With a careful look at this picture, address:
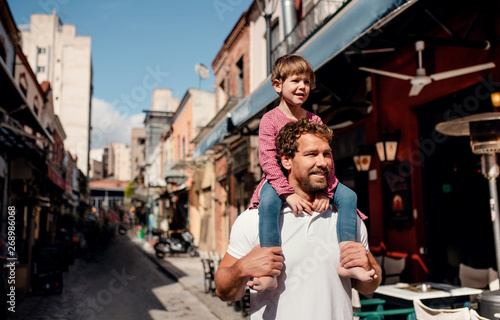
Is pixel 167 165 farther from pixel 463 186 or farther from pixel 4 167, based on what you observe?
pixel 463 186

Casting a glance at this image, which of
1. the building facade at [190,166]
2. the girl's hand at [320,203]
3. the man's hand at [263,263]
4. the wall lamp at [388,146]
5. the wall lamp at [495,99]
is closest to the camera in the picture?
the man's hand at [263,263]

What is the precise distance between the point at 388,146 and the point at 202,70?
20.1 metres

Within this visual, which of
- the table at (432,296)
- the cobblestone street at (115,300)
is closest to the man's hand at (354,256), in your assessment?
the table at (432,296)

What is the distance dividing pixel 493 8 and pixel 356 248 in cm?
572

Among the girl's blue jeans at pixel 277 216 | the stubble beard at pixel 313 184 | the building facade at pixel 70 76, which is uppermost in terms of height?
the building facade at pixel 70 76

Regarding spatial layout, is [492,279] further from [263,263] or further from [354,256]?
[263,263]

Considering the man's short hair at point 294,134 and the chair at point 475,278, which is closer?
the man's short hair at point 294,134

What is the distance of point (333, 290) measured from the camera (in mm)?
1987

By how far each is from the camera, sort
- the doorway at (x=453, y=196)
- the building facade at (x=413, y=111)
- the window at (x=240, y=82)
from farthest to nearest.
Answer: the window at (x=240, y=82) < the doorway at (x=453, y=196) < the building facade at (x=413, y=111)

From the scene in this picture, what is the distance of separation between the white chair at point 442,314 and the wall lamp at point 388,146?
14.8 feet

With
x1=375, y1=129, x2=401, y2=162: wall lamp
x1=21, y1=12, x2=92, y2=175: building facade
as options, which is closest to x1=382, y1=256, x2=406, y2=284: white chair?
x1=375, y1=129, x2=401, y2=162: wall lamp

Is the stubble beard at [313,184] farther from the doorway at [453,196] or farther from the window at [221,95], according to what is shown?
the window at [221,95]

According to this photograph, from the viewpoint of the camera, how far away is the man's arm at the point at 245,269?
1.83 metres

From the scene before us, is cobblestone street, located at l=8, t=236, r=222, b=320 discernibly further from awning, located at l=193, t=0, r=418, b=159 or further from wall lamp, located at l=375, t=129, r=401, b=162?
awning, located at l=193, t=0, r=418, b=159
